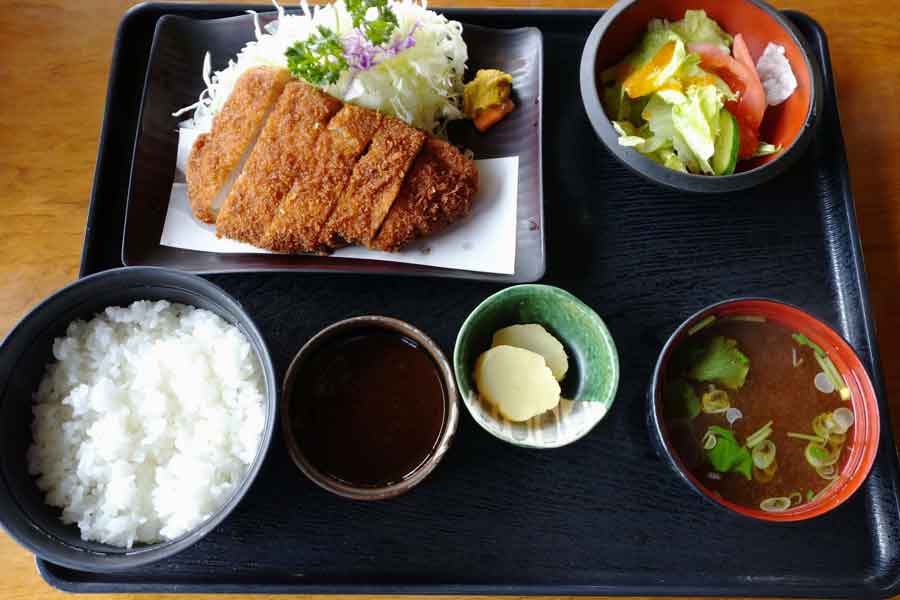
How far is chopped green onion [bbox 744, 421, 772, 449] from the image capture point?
1.54 m

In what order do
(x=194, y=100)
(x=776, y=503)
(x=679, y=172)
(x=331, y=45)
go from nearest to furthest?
(x=776, y=503), (x=679, y=172), (x=331, y=45), (x=194, y=100)

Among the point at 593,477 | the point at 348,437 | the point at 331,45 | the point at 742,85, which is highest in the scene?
the point at 331,45

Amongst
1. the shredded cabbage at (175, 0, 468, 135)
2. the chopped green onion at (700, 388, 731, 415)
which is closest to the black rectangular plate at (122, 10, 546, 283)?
the shredded cabbage at (175, 0, 468, 135)

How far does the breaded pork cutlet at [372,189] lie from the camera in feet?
5.64

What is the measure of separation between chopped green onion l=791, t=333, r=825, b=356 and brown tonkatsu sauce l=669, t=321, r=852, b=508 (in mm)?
10

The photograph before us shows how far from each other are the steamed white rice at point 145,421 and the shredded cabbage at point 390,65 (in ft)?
2.26

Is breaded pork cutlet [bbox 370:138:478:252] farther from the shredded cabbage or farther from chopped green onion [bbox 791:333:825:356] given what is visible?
chopped green onion [bbox 791:333:825:356]

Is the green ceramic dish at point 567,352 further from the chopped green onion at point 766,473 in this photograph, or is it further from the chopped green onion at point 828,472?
the chopped green onion at point 828,472

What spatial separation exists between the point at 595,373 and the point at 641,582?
0.51 m

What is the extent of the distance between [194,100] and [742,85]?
1.61 m

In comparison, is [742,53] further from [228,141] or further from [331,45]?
[228,141]

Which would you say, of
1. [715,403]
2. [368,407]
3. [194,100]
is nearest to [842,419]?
[715,403]

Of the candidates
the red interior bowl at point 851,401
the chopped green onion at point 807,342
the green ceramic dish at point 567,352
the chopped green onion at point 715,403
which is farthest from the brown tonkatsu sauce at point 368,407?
the chopped green onion at point 807,342

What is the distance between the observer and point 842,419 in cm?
155
